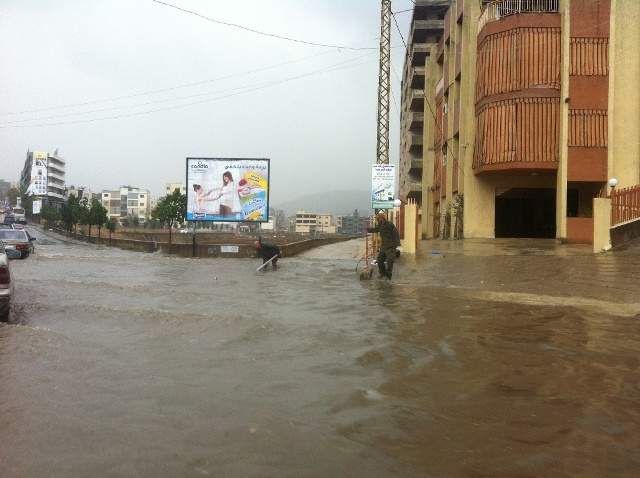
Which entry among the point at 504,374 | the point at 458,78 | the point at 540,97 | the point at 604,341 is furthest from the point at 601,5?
the point at 504,374

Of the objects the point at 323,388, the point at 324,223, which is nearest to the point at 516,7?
the point at 323,388

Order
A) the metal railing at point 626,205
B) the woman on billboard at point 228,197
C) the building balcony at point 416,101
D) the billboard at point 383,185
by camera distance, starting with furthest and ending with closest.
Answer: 1. the building balcony at point 416,101
2. the woman on billboard at point 228,197
3. the billboard at point 383,185
4. the metal railing at point 626,205

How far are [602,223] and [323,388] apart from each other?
50.6 ft

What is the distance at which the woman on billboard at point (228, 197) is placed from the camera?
29.9m

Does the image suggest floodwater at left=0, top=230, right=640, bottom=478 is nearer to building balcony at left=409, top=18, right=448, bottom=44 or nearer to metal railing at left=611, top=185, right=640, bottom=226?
metal railing at left=611, top=185, right=640, bottom=226

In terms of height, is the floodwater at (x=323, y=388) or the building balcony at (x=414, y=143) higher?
the building balcony at (x=414, y=143)

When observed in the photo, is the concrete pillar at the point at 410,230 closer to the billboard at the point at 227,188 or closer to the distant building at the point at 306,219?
the billboard at the point at 227,188

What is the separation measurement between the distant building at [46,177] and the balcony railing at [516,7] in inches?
4675

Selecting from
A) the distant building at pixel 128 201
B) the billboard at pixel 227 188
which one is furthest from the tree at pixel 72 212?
the distant building at pixel 128 201

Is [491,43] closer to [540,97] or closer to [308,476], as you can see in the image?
[540,97]

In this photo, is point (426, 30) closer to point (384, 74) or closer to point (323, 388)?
point (384, 74)

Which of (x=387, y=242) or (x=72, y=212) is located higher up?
(x=72, y=212)

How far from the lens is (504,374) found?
5172mm

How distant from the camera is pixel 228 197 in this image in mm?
29953
